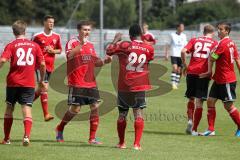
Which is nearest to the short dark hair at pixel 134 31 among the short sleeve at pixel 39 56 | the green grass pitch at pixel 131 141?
the short sleeve at pixel 39 56

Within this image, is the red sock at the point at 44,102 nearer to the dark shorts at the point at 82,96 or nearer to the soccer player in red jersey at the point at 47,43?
the soccer player in red jersey at the point at 47,43

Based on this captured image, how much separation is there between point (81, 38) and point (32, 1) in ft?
282

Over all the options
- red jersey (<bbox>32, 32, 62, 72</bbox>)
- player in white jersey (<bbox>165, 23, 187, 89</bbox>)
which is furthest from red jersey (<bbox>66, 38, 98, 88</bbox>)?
player in white jersey (<bbox>165, 23, 187, 89</bbox>)

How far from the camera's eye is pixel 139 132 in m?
11.6

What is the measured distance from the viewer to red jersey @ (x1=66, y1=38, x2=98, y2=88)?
40.0ft

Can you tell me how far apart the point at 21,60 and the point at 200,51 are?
162 inches

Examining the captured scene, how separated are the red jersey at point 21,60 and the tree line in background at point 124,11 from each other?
60.1 m

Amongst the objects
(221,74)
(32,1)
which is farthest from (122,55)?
(32,1)

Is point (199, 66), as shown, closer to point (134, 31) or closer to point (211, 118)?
point (211, 118)

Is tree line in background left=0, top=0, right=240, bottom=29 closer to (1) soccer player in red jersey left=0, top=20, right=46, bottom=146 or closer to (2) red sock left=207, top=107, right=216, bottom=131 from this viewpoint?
(2) red sock left=207, top=107, right=216, bottom=131

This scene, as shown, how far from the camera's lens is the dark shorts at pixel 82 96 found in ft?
40.0

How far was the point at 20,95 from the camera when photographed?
11883mm

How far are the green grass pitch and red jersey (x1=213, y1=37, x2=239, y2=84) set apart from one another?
3.67 ft

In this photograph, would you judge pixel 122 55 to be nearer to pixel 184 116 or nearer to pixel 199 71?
pixel 199 71
